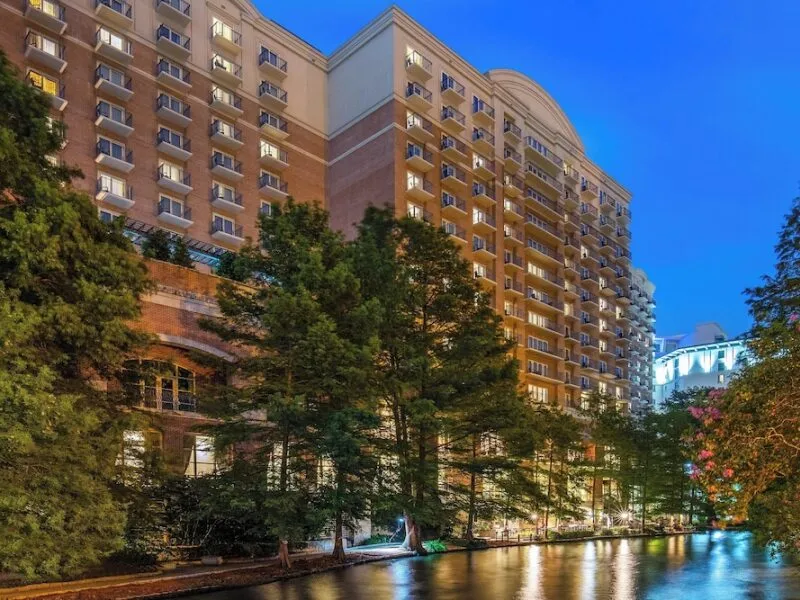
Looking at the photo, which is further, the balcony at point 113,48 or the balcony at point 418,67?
the balcony at point 418,67

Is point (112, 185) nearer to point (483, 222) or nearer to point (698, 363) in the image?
point (483, 222)

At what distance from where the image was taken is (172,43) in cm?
4788

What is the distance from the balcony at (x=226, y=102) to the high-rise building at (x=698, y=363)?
94425 millimetres

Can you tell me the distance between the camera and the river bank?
16047 millimetres

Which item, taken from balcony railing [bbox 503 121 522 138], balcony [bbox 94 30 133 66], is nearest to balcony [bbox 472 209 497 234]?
balcony railing [bbox 503 121 522 138]

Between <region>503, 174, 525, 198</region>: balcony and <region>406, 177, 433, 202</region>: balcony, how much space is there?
1116cm

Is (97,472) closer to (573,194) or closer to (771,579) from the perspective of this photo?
(771,579)

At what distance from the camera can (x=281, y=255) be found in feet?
75.0

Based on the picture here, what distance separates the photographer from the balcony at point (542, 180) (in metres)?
70.7

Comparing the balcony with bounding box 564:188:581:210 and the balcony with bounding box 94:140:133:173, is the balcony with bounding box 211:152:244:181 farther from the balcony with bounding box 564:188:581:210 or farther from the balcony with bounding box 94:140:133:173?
the balcony with bounding box 564:188:581:210

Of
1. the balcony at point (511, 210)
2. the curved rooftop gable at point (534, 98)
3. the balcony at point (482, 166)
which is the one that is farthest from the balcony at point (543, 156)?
the balcony at point (482, 166)

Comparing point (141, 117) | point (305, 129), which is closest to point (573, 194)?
point (305, 129)

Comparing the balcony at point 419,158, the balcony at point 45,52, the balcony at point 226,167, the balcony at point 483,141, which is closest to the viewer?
the balcony at point 45,52

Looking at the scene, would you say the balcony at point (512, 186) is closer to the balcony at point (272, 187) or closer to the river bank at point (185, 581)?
the balcony at point (272, 187)
